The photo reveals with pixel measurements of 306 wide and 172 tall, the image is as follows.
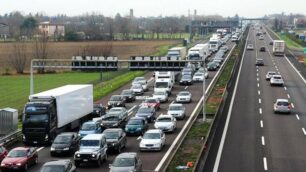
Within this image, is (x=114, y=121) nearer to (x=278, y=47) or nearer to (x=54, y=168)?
(x=54, y=168)

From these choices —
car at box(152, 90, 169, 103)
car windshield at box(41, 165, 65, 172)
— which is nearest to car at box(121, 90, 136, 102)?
car at box(152, 90, 169, 103)

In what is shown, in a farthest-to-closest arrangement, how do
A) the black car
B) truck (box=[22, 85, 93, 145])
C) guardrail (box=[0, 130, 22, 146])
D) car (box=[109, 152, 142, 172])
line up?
the black car < truck (box=[22, 85, 93, 145]) < guardrail (box=[0, 130, 22, 146]) < car (box=[109, 152, 142, 172])

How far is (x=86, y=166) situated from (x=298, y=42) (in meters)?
157

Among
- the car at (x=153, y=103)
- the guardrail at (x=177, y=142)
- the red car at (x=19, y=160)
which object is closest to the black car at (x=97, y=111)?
the car at (x=153, y=103)

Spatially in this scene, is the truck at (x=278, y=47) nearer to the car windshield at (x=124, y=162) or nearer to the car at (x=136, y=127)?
the car at (x=136, y=127)

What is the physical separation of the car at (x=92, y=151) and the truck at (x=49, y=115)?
6.00 meters

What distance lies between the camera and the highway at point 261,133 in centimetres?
3188

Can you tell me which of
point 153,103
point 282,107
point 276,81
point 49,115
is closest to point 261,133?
point 282,107

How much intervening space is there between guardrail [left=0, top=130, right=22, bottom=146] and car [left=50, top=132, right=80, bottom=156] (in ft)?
14.8

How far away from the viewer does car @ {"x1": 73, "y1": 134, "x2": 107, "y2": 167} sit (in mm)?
31547

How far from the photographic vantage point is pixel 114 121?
44188 mm

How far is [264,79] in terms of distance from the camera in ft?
262

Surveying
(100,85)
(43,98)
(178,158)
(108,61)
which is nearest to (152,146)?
(178,158)

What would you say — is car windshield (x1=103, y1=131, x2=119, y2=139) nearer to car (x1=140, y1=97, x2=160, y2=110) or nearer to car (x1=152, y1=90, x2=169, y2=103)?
car (x1=140, y1=97, x2=160, y2=110)
